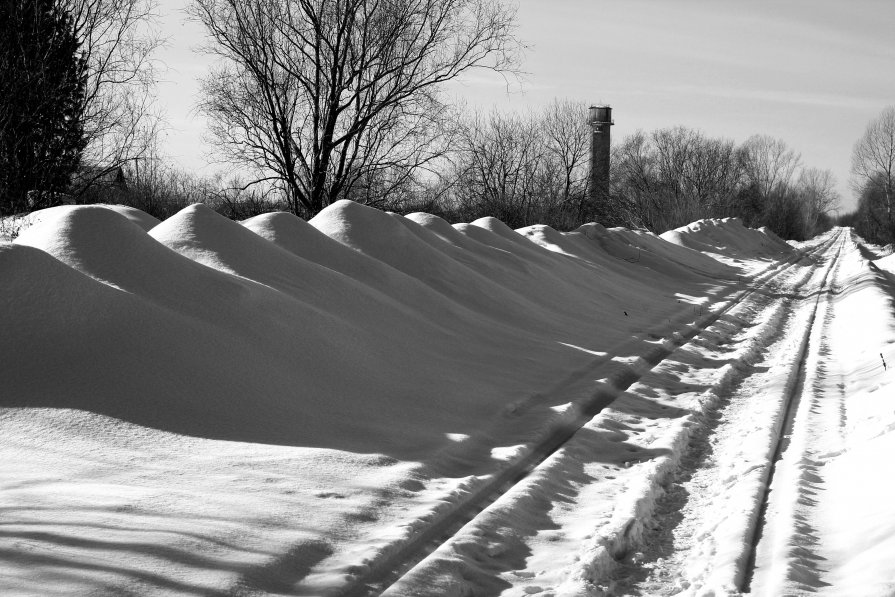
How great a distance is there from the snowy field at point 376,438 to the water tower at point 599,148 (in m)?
32.0

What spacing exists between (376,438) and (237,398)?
0.95m

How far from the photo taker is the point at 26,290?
200 inches

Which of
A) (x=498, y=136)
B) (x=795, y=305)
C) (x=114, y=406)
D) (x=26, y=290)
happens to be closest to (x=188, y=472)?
(x=114, y=406)

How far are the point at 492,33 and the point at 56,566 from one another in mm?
14942

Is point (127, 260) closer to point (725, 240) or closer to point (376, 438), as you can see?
point (376, 438)

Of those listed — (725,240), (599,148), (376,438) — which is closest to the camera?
(376,438)

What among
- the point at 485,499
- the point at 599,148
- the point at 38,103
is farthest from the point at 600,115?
the point at 485,499

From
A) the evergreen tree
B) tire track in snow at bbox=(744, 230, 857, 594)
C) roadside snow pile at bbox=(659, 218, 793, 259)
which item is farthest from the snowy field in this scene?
roadside snow pile at bbox=(659, 218, 793, 259)

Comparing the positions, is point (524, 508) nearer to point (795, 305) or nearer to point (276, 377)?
point (276, 377)

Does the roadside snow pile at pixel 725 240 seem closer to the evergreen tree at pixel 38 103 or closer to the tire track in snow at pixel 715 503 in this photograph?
the evergreen tree at pixel 38 103

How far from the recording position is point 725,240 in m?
29.2

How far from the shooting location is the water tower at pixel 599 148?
40250 mm

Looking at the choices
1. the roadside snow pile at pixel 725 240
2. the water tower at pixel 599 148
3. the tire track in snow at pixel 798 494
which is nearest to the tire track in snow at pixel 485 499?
the tire track in snow at pixel 798 494

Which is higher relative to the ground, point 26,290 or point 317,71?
point 317,71
